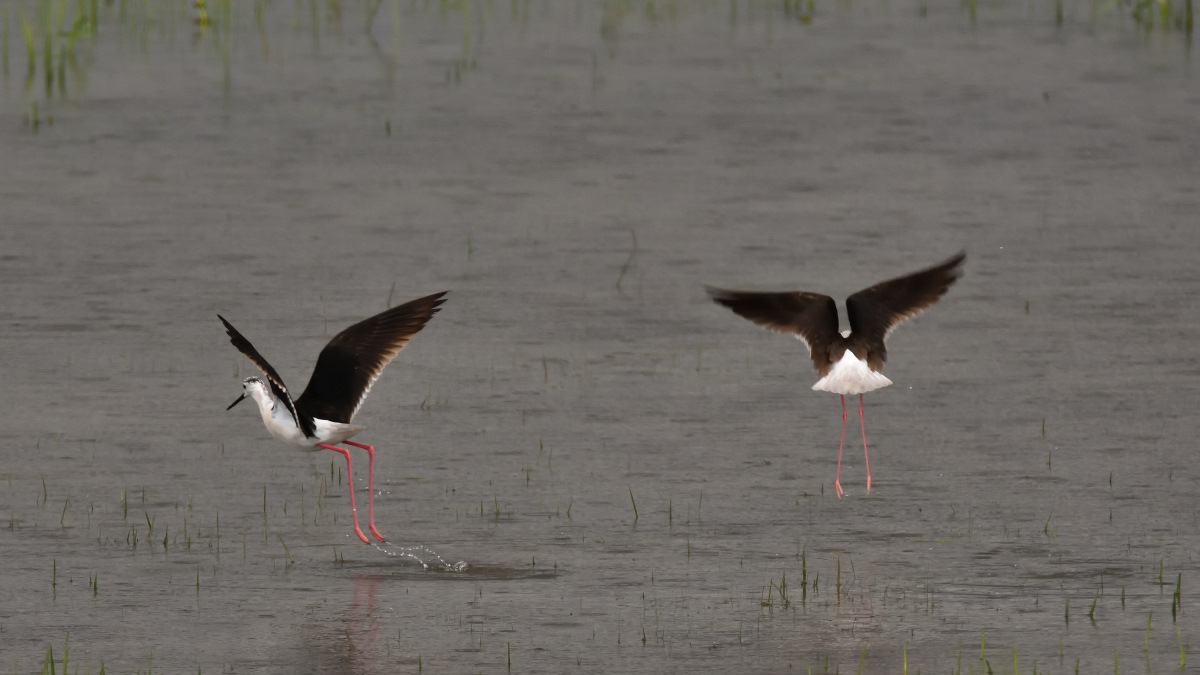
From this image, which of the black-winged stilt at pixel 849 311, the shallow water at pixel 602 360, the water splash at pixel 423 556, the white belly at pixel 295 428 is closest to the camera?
the shallow water at pixel 602 360

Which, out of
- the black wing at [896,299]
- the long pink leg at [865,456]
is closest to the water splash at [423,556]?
the long pink leg at [865,456]

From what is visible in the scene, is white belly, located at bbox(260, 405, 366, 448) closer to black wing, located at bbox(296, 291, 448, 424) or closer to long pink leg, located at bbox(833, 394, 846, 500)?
black wing, located at bbox(296, 291, 448, 424)

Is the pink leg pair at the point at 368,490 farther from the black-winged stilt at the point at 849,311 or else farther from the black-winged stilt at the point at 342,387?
the black-winged stilt at the point at 849,311

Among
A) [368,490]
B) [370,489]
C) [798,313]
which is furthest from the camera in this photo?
[798,313]

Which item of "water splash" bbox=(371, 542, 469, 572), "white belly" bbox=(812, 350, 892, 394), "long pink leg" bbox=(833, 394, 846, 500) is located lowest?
"water splash" bbox=(371, 542, 469, 572)

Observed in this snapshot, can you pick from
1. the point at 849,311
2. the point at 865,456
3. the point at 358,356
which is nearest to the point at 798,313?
the point at 849,311

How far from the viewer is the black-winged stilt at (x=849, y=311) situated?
27.5 ft

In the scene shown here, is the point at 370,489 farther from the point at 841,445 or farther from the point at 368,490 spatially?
the point at 841,445

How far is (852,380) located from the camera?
8.05 meters

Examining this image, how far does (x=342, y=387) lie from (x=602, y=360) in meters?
1.87

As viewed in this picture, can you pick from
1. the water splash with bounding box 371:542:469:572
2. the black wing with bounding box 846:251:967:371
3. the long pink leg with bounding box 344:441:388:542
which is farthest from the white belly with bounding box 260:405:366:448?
the black wing with bounding box 846:251:967:371

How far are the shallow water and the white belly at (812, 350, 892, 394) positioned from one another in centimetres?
32

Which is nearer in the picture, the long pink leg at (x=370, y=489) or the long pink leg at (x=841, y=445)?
the long pink leg at (x=370, y=489)

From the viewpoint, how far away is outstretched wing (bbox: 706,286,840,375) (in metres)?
8.48
